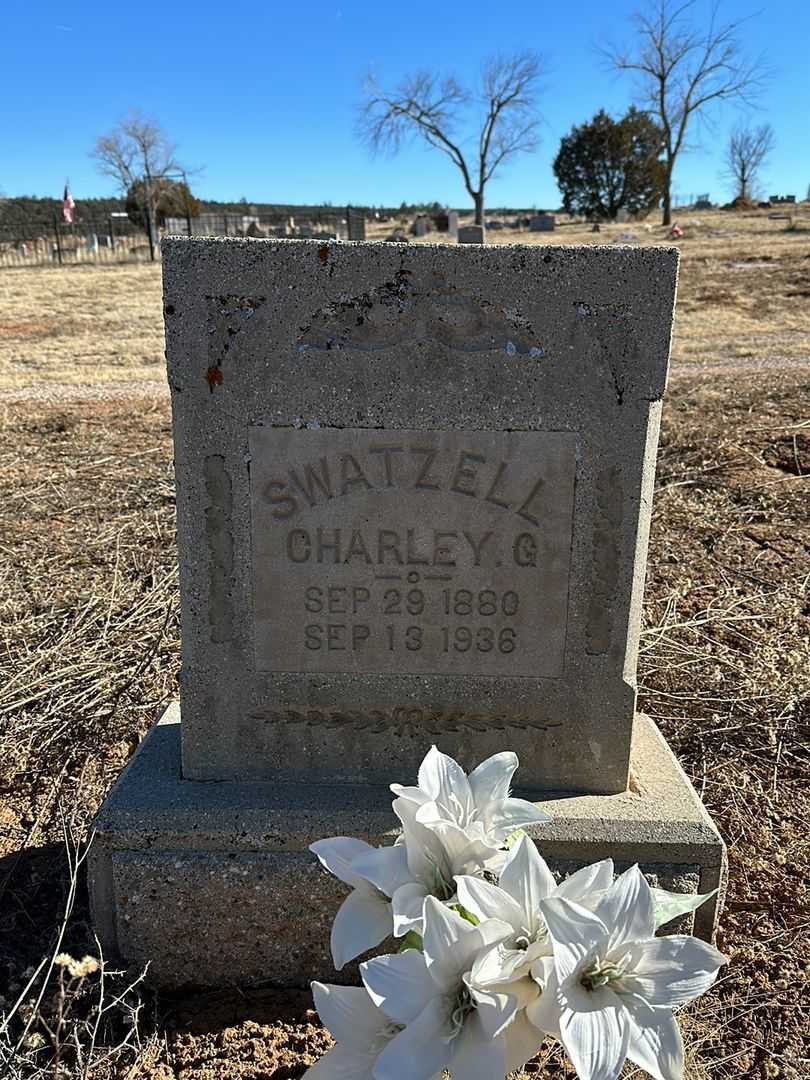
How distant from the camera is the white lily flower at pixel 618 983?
0.98m

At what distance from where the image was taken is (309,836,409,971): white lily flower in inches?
45.3

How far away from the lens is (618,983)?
1041mm

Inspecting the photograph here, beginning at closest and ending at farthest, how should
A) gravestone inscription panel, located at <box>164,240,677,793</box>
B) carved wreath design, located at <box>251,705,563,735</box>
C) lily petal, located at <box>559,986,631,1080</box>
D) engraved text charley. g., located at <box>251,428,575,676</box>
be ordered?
lily petal, located at <box>559,986,631,1080</box>
gravestone inscription panel, located at <box>164,240,677,793</box>
engraved text charley. g., located at <box>251,428,575,676</box>
carved wreath design, located at <box>251,705,563,735</box>

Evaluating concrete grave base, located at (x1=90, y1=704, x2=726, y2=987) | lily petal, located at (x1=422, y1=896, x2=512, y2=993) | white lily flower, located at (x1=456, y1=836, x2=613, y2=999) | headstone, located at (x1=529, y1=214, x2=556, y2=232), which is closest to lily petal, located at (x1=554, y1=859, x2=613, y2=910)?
white lily flower, located at (x1=456, y1=836, x2=613, y2=999)

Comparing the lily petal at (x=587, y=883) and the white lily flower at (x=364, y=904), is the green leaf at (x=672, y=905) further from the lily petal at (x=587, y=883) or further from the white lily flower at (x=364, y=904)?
the white lily flower at (x=364, y=904)

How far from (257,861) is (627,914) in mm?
1296

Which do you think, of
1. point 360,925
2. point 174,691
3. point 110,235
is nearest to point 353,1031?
point 360,925

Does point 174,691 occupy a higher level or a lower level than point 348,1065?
lower

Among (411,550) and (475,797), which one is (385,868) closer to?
(475,797)

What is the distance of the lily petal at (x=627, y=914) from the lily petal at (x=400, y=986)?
8.3 inches

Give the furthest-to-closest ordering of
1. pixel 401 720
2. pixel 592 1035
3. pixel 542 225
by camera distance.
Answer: pixel 542 225, pixel 401 720, pixel 592 1035

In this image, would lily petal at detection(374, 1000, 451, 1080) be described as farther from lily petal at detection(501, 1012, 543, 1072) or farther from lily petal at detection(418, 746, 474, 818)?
lily petal at detection(418, 746, 474, 818)

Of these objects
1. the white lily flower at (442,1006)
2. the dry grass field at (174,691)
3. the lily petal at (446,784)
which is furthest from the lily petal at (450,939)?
the dry grass field at (174,691)

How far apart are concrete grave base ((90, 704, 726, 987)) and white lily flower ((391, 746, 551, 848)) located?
3.02ft
